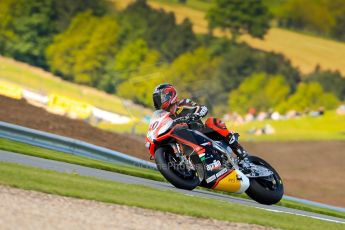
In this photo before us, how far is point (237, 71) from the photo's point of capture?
78.9 m

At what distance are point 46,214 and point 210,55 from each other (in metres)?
72.5

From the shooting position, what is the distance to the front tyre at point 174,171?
13.8 metres

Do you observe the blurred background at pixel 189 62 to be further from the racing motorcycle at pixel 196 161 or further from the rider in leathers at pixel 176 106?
the rider in leathers at pixel 176 106

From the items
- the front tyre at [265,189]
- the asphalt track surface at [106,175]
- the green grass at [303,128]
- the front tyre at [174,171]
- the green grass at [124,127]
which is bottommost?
the green grass at [124,127]

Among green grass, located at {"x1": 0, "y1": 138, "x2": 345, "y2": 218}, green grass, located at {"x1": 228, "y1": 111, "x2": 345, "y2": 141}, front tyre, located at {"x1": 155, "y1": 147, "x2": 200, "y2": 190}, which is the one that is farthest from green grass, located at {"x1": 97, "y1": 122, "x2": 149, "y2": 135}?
front tyre, located at {"x1": 155, "y1": 147, "x2": 200, "y2": 190}

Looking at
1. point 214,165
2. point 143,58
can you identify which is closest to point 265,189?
point 214,165

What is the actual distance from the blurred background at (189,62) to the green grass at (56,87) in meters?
0.13

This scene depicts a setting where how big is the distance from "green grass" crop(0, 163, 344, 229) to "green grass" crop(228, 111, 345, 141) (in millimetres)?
29533

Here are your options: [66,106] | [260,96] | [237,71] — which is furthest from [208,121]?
[237,71]

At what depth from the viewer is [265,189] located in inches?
583

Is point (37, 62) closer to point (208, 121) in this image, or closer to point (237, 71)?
point (237, 71)

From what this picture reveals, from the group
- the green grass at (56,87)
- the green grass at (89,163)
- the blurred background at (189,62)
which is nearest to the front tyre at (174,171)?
the green grass at (89,163)

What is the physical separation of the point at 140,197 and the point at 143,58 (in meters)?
62.6

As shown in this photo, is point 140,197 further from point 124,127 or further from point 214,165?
point 124,127
